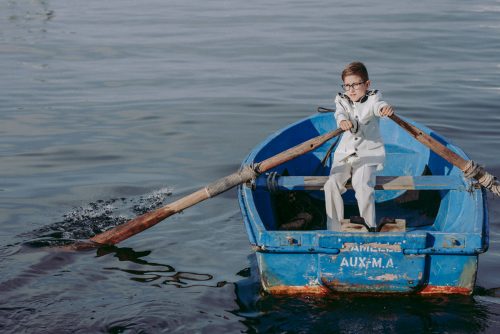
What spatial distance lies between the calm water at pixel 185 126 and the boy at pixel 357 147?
3.12 feet

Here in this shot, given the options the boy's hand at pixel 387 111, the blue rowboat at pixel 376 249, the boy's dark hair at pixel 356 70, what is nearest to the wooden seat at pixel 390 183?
the blue rowboat at pixel 376 249

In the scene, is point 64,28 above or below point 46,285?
above

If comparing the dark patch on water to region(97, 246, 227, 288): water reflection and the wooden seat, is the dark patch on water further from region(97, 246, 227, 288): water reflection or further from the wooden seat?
the wooden seat

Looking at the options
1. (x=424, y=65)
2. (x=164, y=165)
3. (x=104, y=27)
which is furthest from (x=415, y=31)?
(x=164, y=165)

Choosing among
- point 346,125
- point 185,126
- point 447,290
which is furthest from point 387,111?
point 185,126

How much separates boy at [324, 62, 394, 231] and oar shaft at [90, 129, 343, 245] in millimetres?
283

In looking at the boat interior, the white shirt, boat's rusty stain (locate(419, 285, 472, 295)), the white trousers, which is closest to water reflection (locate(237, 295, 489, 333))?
boat's rusty stain (locate(419, 285, 472, 295))

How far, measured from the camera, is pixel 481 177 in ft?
24.2

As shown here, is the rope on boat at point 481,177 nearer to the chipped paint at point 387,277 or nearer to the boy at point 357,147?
the boy at point 357,147

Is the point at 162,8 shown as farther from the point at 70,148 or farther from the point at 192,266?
the point at 192,266

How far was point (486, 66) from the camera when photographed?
17812mm

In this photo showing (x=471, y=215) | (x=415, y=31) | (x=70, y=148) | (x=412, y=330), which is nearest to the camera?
(x=412, y=330)

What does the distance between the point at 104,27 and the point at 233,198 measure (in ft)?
46.4

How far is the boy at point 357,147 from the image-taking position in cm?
736
